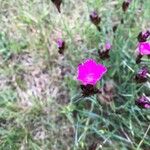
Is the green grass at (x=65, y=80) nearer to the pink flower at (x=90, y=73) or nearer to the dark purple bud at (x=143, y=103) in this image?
the dark purple bud at (x=143, y=103)

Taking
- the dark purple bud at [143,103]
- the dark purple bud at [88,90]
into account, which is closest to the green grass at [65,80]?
the dark purple bud at [143,103]

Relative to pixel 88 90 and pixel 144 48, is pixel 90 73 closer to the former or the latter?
pixel 88 90

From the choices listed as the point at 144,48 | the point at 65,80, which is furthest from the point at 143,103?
the point at 65,80

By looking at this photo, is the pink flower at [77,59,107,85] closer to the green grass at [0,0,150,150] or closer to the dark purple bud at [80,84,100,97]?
the dark purple bud at [80,84,100,97]

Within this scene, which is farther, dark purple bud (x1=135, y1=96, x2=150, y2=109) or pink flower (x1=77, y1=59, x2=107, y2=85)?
dark purple bud (x1=135, y1=96, x2=150, y2=109)

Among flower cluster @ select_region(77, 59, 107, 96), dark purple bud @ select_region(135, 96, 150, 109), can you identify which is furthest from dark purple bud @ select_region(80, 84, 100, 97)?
dark purple bud @ select_region(135, 96, 150, 109)

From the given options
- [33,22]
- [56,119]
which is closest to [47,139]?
[56,119]
